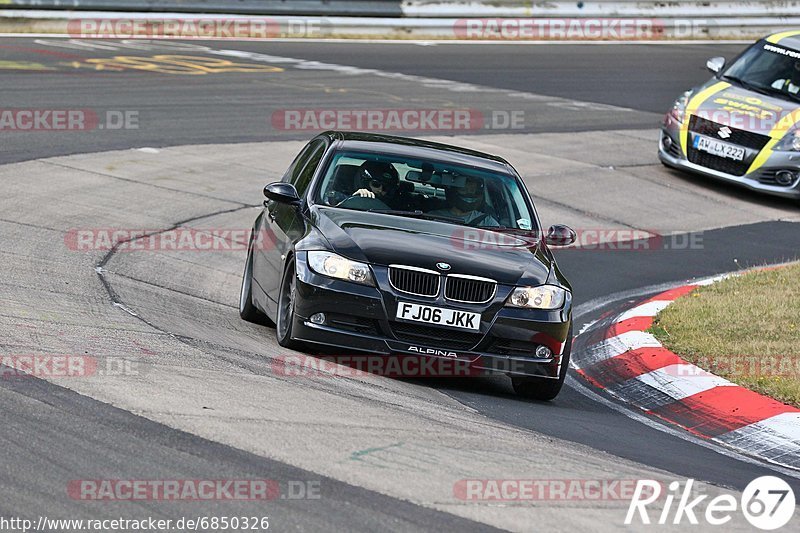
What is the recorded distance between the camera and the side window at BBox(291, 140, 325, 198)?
369 inches

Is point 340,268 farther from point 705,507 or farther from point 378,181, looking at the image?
point 705,507

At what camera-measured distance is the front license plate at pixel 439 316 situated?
794 centimetres

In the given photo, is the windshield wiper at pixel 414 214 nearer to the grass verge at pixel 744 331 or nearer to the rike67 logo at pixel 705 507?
the grass verge at pixel 744 331

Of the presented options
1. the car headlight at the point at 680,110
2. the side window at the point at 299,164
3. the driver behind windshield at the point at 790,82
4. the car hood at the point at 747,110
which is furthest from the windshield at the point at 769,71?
the side window at the point at 299,164

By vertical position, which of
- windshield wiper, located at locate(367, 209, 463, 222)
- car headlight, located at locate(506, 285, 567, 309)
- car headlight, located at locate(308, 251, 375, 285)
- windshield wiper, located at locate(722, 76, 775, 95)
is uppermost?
windshield wiper, located at locate(367, 209, 463, 222)

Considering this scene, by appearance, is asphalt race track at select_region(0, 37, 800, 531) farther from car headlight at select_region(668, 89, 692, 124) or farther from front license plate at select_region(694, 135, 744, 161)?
car headlight at select_region(668, 89, 692, 124)

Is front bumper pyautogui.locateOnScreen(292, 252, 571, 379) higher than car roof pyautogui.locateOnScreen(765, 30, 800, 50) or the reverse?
the reverse

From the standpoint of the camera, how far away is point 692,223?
15.4 m

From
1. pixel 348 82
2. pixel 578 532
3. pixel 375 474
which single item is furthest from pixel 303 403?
pixel 348 82

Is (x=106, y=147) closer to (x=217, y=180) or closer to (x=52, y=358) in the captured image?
(x=217, y=180)

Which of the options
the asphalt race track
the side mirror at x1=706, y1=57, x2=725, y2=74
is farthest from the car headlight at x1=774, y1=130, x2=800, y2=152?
the side mirror at x1=706, y1=57, x2=725, y2=74

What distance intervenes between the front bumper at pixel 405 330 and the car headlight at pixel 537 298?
43 mm

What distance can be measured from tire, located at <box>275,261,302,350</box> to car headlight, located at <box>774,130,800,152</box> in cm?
950

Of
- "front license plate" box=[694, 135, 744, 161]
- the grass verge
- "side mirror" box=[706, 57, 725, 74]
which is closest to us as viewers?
the grass verge
